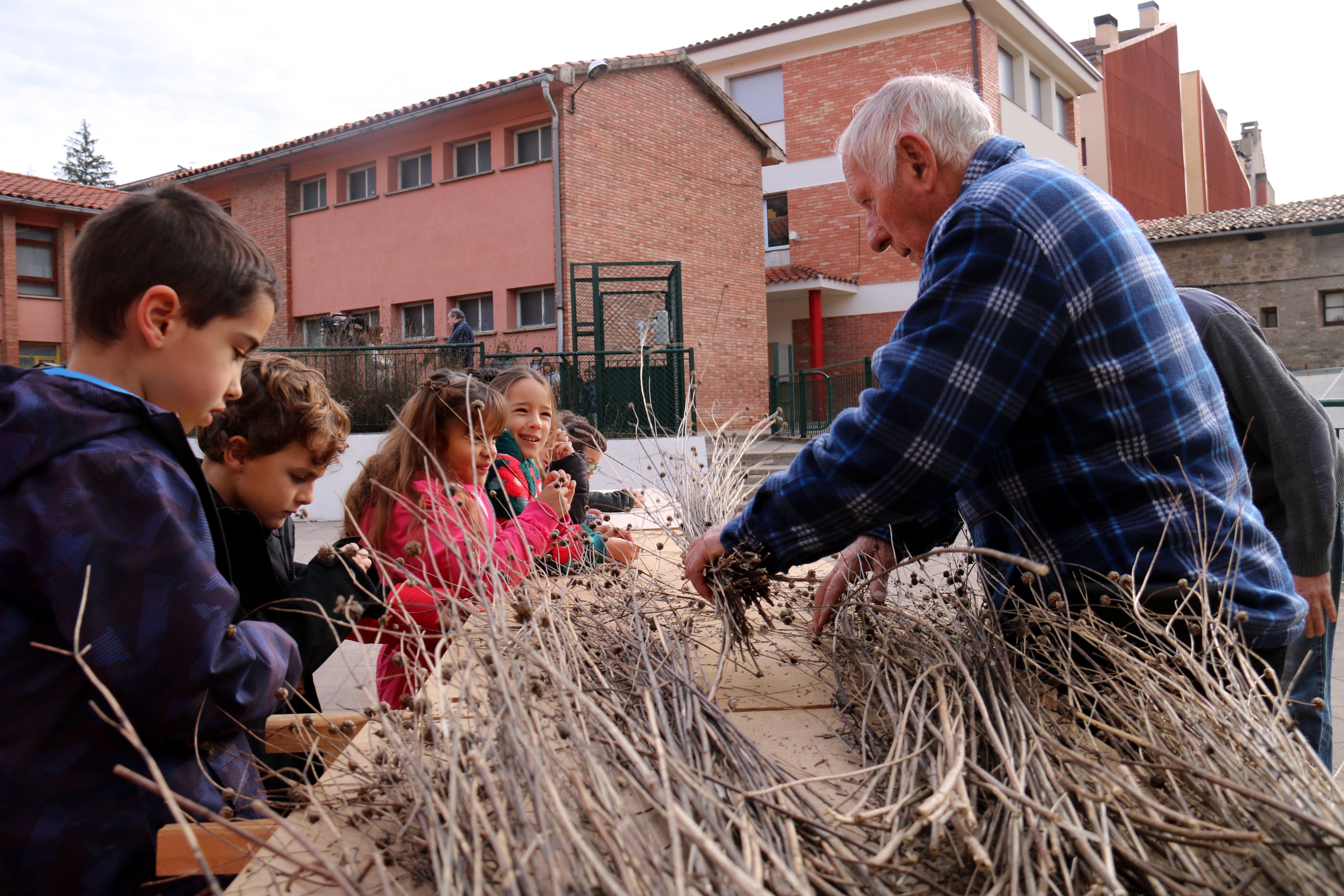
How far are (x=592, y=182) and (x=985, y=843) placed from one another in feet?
52.0

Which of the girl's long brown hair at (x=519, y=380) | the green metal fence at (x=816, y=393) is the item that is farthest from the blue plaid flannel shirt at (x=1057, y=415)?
the green metal fence at (x=816, y=393)

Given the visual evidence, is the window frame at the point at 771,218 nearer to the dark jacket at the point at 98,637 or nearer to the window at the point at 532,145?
the window at the point at 532,145

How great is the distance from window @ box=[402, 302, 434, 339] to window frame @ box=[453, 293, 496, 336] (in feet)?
1.89

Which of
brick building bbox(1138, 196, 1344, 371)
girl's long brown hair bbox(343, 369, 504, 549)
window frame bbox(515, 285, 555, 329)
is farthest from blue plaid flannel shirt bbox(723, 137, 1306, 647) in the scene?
brick building bbox(1138, 196, 1344, 371)

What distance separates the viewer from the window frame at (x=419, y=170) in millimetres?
17469

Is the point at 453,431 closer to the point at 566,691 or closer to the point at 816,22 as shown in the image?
the point at 566,691

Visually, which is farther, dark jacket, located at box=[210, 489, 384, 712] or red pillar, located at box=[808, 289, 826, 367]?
red pillar, located at box=[808, 289, 826, 367]

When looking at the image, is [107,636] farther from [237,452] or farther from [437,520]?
[237,452]

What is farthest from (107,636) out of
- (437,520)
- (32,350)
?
(32,350)

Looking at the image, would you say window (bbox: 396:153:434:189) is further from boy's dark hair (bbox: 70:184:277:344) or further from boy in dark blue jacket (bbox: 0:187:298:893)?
boy in dark blue jacket (bbox: 0:187:298:893)

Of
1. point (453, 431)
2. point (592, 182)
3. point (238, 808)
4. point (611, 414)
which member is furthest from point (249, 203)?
point (238, 808)

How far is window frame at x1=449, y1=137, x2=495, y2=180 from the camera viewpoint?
54.8 feet

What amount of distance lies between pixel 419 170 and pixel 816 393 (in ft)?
30.2

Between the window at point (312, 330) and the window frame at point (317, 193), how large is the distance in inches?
89.4
